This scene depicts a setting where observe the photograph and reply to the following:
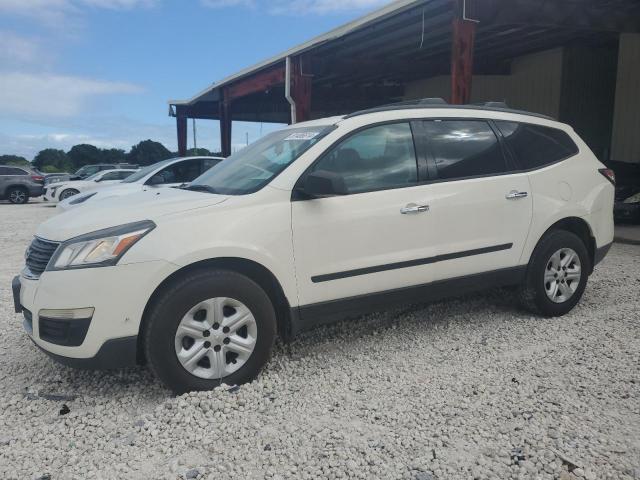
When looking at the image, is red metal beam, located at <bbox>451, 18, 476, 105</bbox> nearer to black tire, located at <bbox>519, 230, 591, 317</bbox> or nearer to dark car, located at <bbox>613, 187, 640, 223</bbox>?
black tire, located at <bbox>519, 230, 591, 317</bbox>

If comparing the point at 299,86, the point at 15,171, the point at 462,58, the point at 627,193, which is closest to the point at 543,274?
the point at 462,58

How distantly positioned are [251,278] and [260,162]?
96 centimetres

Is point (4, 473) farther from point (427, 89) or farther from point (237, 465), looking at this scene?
point (427, 89)

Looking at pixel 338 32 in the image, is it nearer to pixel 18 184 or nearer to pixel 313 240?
pixel 313 240

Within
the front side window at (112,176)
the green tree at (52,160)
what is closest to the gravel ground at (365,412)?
the front side window at (112,176)

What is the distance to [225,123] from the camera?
2009cm

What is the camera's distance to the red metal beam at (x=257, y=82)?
49.4ft

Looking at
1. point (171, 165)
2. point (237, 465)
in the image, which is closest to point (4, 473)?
point (237, 465)

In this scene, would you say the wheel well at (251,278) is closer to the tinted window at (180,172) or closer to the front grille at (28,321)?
the front grille at (28,321)

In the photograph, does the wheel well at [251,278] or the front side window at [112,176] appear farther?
the front side window at [112,176]

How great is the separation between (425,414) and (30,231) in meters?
10.6

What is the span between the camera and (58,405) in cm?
308

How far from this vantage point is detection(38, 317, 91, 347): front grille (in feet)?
9.27

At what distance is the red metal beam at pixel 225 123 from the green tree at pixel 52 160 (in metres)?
27.5
